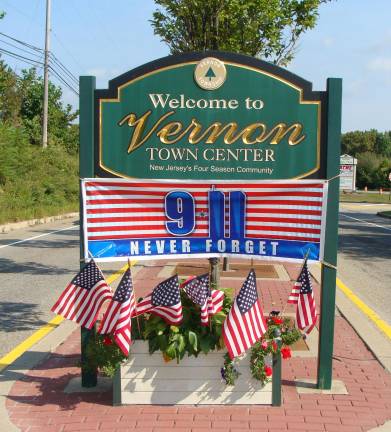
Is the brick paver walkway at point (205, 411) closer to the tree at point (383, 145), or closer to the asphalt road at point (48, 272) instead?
the asphalt road at point (48, 272)

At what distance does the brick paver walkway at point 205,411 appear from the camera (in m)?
4.39

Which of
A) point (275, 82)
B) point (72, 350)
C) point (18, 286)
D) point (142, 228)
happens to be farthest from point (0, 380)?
point (18, 286)

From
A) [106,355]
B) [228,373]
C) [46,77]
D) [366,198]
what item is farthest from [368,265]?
[366,198]

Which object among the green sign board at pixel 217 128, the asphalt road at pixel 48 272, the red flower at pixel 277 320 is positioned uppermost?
the green sign board at pixel 217 128

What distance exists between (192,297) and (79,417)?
1.27m

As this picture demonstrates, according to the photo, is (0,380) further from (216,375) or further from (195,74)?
(195,74)

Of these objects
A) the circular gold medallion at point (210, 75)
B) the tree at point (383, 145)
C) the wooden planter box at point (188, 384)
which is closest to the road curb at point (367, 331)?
the wooden planter box at point (188, 384)

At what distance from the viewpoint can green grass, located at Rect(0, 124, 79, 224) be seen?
87.2ft

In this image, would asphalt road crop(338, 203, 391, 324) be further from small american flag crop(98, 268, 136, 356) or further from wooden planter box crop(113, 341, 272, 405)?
small american flag crop(98, 268, 136, 356)

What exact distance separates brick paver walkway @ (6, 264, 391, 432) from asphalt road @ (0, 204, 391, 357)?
163cm

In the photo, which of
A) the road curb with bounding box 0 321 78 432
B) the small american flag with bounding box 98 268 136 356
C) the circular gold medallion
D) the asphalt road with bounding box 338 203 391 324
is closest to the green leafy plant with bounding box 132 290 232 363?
the small american flag with bounding box 98 268 136 356

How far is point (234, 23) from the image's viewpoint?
10766mm

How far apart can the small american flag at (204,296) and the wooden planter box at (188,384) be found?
339mm

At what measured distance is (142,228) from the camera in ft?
16.8
